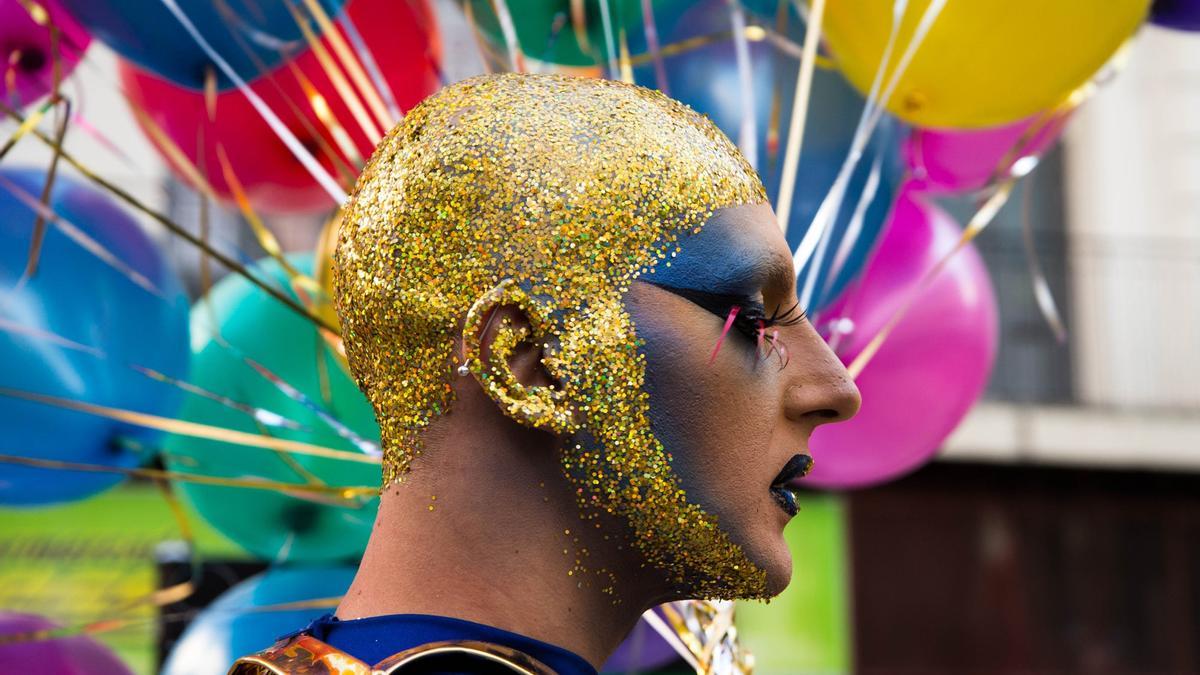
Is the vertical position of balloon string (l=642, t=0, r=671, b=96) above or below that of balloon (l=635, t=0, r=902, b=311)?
above

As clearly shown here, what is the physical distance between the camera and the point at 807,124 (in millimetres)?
2664

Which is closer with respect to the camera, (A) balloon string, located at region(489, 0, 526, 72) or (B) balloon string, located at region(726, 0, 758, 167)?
(A) balloon string, located at region(489, 0, 526, 72)

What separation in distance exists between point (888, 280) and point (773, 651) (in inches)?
163

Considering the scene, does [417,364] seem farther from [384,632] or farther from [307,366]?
[307,366]

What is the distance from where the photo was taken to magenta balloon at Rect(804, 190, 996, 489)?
2998 mm

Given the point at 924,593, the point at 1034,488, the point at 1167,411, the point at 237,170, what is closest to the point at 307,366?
the point at 237,170

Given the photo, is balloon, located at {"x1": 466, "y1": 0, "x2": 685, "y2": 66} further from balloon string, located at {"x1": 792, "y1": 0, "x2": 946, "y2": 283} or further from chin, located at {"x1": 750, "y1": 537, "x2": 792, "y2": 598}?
chin, located at {"x1": 750, "y1": 537, "x2": 792, "y2": 598}

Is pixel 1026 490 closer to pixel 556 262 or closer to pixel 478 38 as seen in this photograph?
pixel 478 38

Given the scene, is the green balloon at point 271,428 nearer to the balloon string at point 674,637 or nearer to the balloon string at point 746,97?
the balloon string at point 674,637

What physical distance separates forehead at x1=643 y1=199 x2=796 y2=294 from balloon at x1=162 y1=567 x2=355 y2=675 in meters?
1.34

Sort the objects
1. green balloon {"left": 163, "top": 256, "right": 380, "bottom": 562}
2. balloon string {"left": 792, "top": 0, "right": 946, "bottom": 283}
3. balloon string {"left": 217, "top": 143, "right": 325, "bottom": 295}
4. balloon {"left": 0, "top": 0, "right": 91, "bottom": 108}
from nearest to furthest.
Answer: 1. balloon string {"left": 792, "top": 0, "right": 946, "bottom": 283}
2. balloon string {"left": 217, "top": 143, "right": 325, "bottom": 295}
3. balloon {"left": 0, "top": 0, "right": 91, "bottom": 108}
4. green balloon {"left": 163, "top": 256, "right": 380, "bottom": 562}

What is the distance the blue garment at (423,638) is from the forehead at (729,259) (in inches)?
14.1

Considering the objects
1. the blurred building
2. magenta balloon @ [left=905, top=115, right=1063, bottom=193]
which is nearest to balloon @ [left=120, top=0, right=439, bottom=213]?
magenta balloon @ [left=905, top=115, right=1063, bottom=193]

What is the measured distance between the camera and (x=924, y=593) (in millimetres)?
8148
